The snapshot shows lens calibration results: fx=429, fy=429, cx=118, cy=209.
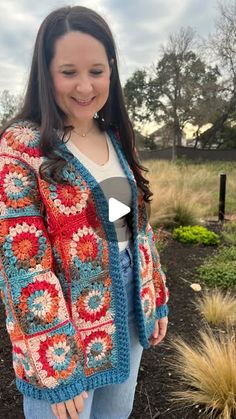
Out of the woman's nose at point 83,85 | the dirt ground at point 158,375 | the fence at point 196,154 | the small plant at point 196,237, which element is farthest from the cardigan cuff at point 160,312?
the fence at point 196,154

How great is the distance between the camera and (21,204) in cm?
109

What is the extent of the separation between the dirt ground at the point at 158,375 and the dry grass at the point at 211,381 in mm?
67

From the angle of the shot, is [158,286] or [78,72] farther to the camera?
[158,286]

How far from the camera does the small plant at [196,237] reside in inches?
221

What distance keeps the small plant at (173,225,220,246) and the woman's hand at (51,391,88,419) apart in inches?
181

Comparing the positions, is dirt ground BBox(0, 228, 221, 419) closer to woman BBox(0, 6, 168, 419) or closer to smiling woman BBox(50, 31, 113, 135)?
woman BBox(0, 6, 168, 419)

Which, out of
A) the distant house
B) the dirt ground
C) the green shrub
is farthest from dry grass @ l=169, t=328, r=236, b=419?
the distant house

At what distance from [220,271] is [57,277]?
3.49 metres

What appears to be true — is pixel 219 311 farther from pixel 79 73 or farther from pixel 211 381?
pixel 79 73

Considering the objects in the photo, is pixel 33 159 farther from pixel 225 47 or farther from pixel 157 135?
pixel 157 135

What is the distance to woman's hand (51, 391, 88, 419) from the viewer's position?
1.13 metres

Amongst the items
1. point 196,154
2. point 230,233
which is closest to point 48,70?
point 230,233

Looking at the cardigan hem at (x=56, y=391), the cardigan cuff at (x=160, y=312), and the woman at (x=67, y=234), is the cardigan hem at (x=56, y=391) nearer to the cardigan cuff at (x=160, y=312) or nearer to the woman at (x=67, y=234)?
the woman at (x=67, y=234)

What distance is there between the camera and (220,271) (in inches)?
174
